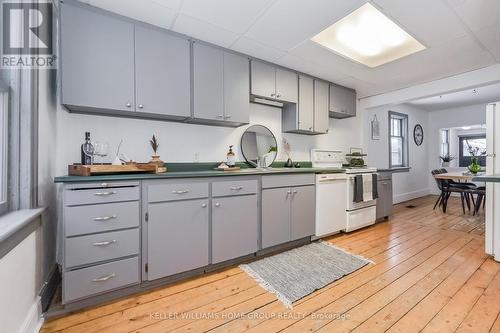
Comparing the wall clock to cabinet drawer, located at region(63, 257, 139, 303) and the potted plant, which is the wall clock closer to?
the potted plant

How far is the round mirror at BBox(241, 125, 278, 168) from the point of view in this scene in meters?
3.03

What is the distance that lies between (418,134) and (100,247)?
300 inches

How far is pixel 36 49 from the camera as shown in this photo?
1.51 m

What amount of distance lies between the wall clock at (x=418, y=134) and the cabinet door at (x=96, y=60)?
22.9 feet

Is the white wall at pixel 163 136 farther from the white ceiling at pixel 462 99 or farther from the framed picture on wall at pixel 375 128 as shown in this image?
the white ceiling at pixel 462 99

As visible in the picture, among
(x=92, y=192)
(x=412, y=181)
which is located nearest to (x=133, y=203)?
(x=92, y=192)

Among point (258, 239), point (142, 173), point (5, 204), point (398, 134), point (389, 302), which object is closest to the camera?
point (5, 204)

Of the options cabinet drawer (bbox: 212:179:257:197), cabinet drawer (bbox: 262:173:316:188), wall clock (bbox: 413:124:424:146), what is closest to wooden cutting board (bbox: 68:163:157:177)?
cabinet drawer (bbox: 212:179:257:197)

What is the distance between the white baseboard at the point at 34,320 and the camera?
4.15ft

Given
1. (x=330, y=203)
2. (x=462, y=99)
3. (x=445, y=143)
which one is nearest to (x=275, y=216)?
(x=330, y=203)

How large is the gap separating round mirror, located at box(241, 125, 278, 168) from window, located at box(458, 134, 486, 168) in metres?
6.46

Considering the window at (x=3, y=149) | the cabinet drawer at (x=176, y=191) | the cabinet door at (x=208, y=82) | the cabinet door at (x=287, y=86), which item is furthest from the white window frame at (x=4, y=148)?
the cabinet door at (x=287, y=86)

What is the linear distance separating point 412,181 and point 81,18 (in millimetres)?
7306

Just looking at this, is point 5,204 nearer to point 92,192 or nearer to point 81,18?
point 92,192
